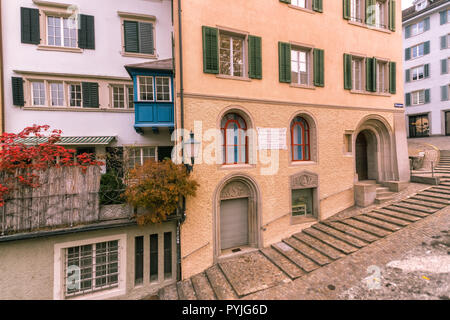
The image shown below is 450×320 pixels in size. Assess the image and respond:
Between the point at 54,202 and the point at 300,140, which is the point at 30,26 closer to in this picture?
the point at 54,202

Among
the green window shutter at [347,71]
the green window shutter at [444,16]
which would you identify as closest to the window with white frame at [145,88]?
the green window shutter at [347,71]

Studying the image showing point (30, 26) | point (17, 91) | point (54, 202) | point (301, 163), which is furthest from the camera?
point (30, 26)

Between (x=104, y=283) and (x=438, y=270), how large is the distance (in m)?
9.94

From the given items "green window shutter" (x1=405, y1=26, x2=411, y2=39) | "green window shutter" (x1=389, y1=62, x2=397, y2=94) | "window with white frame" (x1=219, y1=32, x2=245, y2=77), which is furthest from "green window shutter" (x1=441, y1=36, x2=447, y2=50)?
"window with white frame" (x1=219, y1=32, x2=245, y2=77)

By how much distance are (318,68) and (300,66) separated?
873 mm

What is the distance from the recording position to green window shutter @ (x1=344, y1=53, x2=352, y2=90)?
9.92 metres

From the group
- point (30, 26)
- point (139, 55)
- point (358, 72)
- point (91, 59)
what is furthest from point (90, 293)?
point (358, 72)

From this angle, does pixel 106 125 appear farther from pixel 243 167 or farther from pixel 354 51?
pixel 354 51

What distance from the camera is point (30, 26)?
9.81 metres

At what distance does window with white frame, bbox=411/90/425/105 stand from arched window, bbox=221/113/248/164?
88.7 feet

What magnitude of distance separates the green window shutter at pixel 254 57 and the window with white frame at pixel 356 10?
630cm

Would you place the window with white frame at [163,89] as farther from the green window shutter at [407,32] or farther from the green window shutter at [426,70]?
the green window shutter at [407,32]

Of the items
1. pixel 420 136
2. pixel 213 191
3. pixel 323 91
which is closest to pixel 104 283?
pixel 213 191

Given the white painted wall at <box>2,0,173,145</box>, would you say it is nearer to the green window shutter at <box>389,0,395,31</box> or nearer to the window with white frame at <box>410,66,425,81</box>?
the green window shutter at <box>389,0,395,31</box>
